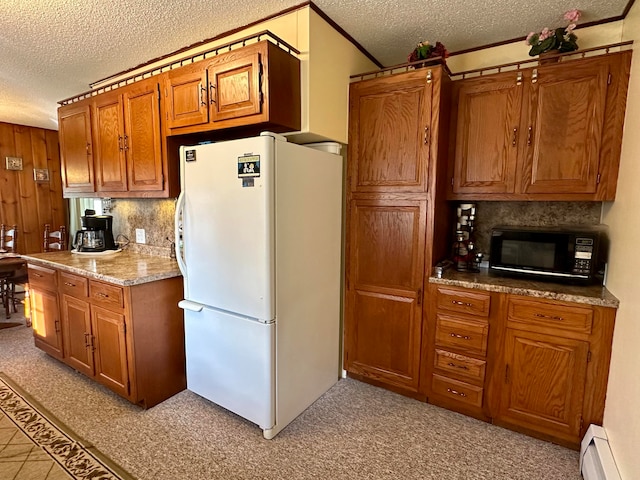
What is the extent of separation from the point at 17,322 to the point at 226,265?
10.9 ft

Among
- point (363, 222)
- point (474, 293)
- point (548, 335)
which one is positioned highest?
point (363, 222)

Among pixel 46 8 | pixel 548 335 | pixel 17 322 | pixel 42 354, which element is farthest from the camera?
pixel 17 322

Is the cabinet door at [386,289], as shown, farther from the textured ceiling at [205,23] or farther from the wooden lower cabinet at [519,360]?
the textured ceiling at [205,23]

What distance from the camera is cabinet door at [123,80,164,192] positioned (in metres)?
2.42

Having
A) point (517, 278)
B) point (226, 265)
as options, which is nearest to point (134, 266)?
point (226, 265)

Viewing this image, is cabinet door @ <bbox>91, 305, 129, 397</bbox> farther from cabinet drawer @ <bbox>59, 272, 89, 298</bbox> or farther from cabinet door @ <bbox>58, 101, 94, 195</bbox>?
cabinet door @ <bbox>58, 101, 94, 195</bbox>

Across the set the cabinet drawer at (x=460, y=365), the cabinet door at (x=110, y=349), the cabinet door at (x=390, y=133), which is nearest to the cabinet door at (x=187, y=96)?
the cabinet door at (x=390, y=133)

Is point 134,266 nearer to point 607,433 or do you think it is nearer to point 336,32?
point 336,32

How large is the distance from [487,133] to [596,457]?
1823mm

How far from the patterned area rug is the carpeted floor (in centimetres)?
5

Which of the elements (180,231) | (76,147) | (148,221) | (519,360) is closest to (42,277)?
(148,221)

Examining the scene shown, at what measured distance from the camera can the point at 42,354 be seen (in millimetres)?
2941

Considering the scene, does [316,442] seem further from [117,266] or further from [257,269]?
[117,266]

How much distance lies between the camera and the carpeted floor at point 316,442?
1713 mm
